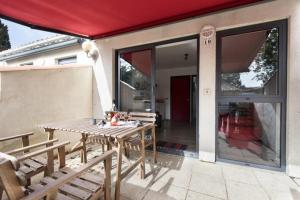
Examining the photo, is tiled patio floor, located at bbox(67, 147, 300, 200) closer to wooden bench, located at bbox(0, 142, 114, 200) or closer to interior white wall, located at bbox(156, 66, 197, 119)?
wooden bench, located at bbox(0, 142, 114, 200)

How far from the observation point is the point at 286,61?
101 inches

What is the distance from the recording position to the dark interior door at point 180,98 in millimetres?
8000

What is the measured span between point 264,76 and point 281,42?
0.56m

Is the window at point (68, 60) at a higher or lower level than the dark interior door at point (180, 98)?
higher

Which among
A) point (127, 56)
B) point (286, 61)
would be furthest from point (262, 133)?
point (127, 56)

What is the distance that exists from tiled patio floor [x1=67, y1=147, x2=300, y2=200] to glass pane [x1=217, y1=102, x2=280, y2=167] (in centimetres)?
27

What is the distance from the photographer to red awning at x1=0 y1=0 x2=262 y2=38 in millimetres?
2604

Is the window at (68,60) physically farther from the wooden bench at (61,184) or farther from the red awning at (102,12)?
the wooden bench at (61,184)

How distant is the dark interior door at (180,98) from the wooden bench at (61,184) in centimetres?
660

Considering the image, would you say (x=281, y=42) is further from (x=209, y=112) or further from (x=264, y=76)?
(x=209, y=112)

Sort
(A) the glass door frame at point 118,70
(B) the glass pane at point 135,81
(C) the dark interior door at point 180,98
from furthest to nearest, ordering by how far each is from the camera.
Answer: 1. (C) the dark interior door at point 180,98
2. (B) the glass pane at point 135,81
3. (A) the glass door frame at point 118,70

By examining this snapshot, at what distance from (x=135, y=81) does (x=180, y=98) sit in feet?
14.9

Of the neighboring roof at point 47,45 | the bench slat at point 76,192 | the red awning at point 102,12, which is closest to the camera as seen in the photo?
the bench slat at point 76,192

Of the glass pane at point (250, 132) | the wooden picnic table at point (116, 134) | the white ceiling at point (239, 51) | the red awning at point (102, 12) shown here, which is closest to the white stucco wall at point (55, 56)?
the red awning at point (102, 12)
